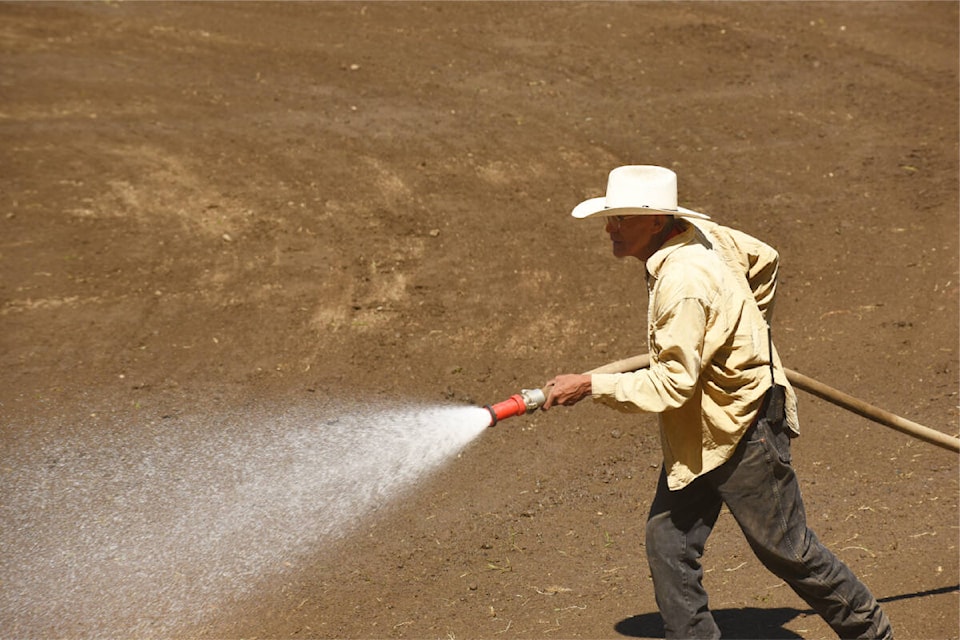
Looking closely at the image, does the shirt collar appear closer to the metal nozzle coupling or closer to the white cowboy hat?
the white cowboy hat

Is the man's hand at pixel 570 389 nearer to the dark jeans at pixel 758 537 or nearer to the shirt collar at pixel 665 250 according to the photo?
the shirt collar at pixel 665 250

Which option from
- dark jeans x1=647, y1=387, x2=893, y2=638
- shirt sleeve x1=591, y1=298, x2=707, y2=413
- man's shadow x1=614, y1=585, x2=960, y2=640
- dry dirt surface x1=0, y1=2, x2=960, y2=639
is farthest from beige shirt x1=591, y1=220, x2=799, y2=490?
dry dirt surface x1=0, y1=2, x2=960, y2=639

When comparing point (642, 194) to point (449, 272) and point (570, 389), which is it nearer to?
point (570, 389)

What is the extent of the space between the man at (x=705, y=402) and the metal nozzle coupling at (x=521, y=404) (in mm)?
47

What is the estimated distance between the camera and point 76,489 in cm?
606

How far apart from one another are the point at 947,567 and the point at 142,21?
398 inches

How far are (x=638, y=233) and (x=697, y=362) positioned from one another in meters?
0.57

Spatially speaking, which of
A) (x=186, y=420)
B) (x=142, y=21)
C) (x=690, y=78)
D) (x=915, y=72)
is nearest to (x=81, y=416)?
(x=186, y=420)

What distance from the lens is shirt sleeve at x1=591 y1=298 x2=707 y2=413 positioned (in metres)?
3.75

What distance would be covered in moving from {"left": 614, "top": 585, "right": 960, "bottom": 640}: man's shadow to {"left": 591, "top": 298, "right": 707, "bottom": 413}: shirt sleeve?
1.51m

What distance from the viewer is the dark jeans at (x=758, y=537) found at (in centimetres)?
405

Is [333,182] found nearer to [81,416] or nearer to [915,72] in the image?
[81,416]

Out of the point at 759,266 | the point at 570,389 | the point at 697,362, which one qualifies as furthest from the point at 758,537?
the point at 759,266

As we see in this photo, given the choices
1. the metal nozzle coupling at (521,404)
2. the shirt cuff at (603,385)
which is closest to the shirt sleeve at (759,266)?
the shirt cuff at (603,385)
